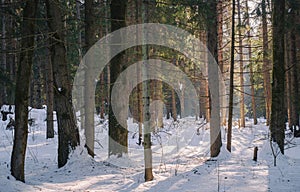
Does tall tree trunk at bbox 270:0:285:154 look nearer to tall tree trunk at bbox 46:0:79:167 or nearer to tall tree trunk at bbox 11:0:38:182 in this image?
tall tree trunk at bbox 46:0:79:167

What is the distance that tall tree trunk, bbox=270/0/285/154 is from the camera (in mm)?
10406

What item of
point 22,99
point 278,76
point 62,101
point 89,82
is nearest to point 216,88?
point 278,76

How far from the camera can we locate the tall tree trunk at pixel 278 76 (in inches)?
410

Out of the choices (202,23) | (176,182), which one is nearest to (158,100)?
(202,23)

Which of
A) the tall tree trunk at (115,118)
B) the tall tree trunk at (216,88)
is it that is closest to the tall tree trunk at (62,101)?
the tall tree trunk at (115,118)

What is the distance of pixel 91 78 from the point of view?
10.2 meters

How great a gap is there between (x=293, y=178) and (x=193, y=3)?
611 cm

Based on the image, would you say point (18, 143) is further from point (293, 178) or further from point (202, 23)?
point (202, 23)

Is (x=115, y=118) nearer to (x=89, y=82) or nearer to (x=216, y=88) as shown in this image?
(x=89, y=82)

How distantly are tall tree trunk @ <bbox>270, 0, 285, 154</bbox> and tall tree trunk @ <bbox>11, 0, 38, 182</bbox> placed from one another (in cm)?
780

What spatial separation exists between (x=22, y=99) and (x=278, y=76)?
8094 mm

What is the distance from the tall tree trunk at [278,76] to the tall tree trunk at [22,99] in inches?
307

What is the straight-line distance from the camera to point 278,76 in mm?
10531

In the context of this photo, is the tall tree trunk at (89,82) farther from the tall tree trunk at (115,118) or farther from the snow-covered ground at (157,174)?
the snow-covered ground at (157,174)
